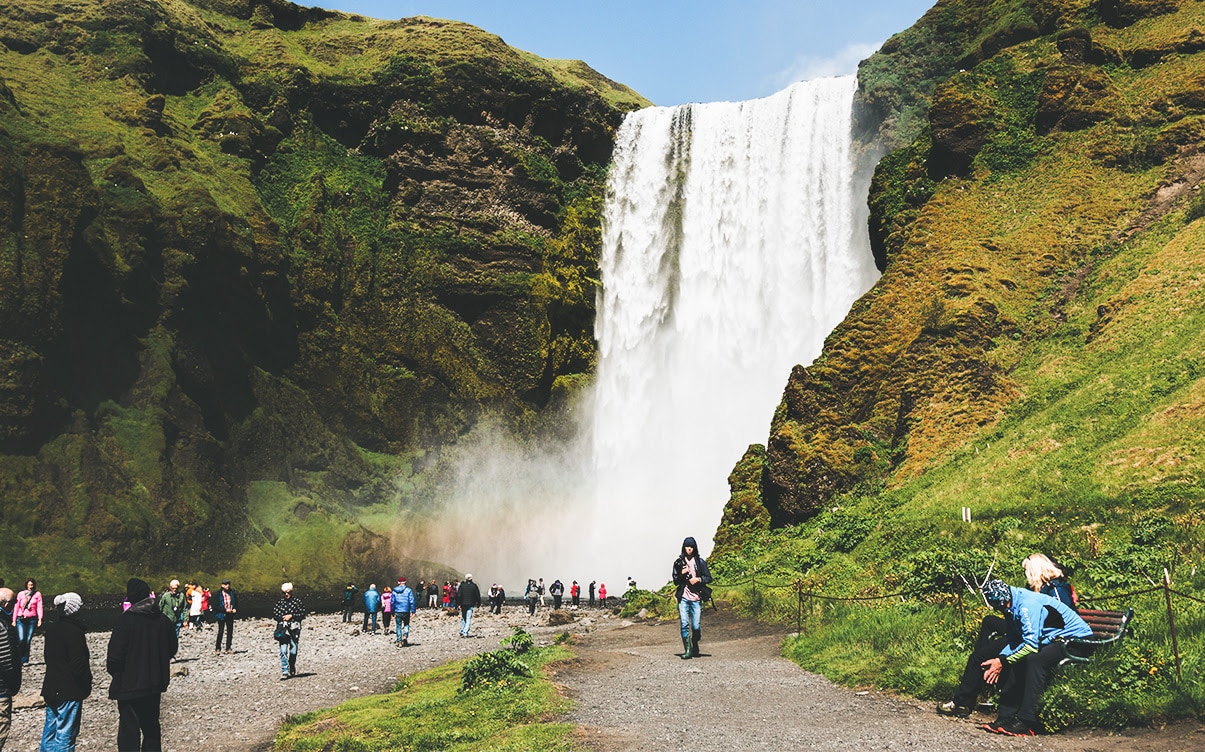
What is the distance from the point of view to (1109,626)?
9312mm

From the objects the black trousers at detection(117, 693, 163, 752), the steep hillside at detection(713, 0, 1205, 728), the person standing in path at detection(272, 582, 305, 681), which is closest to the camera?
the black trousers at detection(117, 693, 163, 752)

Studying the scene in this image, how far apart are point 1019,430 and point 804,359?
86.2 ft

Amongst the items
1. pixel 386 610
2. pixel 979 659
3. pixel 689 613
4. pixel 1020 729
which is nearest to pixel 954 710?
pixel 979 659

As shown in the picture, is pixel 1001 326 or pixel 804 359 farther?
pixel 804 359

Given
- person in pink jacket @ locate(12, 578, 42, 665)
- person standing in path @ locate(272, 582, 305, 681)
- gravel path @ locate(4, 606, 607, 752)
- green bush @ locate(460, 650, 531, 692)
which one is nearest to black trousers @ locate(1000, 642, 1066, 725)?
green bush @ locate(460, 650, 531, 692)

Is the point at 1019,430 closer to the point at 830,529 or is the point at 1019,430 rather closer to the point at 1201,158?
the point at 830,529

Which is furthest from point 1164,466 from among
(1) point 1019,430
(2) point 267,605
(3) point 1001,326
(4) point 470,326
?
(4) point 470,326

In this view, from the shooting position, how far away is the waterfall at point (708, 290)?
52.4 metres

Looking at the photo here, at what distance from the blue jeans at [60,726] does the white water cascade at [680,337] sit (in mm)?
43193

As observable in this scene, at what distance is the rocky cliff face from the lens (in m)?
27.8

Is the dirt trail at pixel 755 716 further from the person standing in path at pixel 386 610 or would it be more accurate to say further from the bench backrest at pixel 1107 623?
the person standing in path at pixel 386 610

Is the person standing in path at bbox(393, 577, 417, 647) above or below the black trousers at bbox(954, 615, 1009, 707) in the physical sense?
below

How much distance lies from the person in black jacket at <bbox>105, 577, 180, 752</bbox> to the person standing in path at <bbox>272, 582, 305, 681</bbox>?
8607mm

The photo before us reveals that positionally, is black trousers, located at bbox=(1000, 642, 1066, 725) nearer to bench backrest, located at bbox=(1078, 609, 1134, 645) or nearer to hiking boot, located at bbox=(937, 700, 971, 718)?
bench backrest, located at bbox=(1078, 609, 1134, 645)
